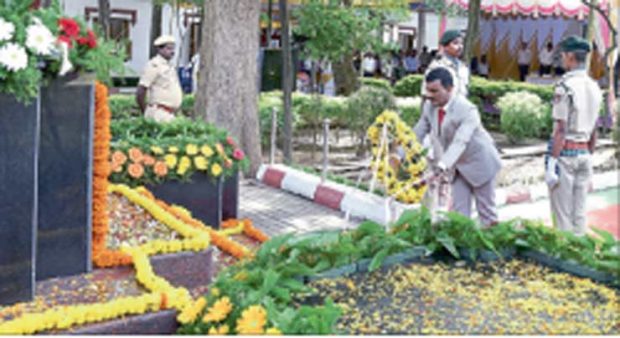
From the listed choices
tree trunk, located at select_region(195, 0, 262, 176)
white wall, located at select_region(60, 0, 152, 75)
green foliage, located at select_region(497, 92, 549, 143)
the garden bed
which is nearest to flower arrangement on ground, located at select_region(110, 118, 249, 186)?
tree trunk, located at select_region(195, 0, 262, 176)

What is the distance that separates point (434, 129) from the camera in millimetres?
6707

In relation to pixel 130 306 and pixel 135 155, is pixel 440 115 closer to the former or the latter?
pixel 135 155

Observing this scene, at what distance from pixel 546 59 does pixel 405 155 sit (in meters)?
16.8

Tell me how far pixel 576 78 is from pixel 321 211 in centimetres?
335

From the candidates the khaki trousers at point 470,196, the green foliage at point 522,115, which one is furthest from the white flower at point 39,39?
the green foliage at point 522,115

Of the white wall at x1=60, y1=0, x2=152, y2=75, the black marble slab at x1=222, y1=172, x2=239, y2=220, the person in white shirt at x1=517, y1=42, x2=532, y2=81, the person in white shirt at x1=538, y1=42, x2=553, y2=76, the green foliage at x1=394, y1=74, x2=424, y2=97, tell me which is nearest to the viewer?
A: the black marble slab at x1=222, y1=172, x2=239, y2=220

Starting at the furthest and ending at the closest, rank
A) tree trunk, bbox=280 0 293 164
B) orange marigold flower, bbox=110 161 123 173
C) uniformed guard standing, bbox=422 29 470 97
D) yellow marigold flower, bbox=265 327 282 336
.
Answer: tree trunk, bbox=280 0 293 164
uniformed guard standing, bbox=422 29 470 97
orange marigold flower, bbox=110 161 123 173
yellow marigold flower, bbox=265 327 282 336

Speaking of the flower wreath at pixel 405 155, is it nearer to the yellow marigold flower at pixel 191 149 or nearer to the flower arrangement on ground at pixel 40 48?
the yellow marigold flower at pixel 191 149

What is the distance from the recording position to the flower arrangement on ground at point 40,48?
13.5 ft

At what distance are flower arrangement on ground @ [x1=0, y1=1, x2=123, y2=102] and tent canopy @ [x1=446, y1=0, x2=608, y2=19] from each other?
51.2 ft

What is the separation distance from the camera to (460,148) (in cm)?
611

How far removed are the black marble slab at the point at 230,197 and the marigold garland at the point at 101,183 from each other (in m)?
3.04

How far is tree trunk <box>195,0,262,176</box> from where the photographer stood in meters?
10.2

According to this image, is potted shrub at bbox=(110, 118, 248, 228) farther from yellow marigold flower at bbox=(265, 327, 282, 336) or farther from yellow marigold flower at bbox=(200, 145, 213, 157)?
yellow marigold flower at bbox=(265, 327, 282, 336)
